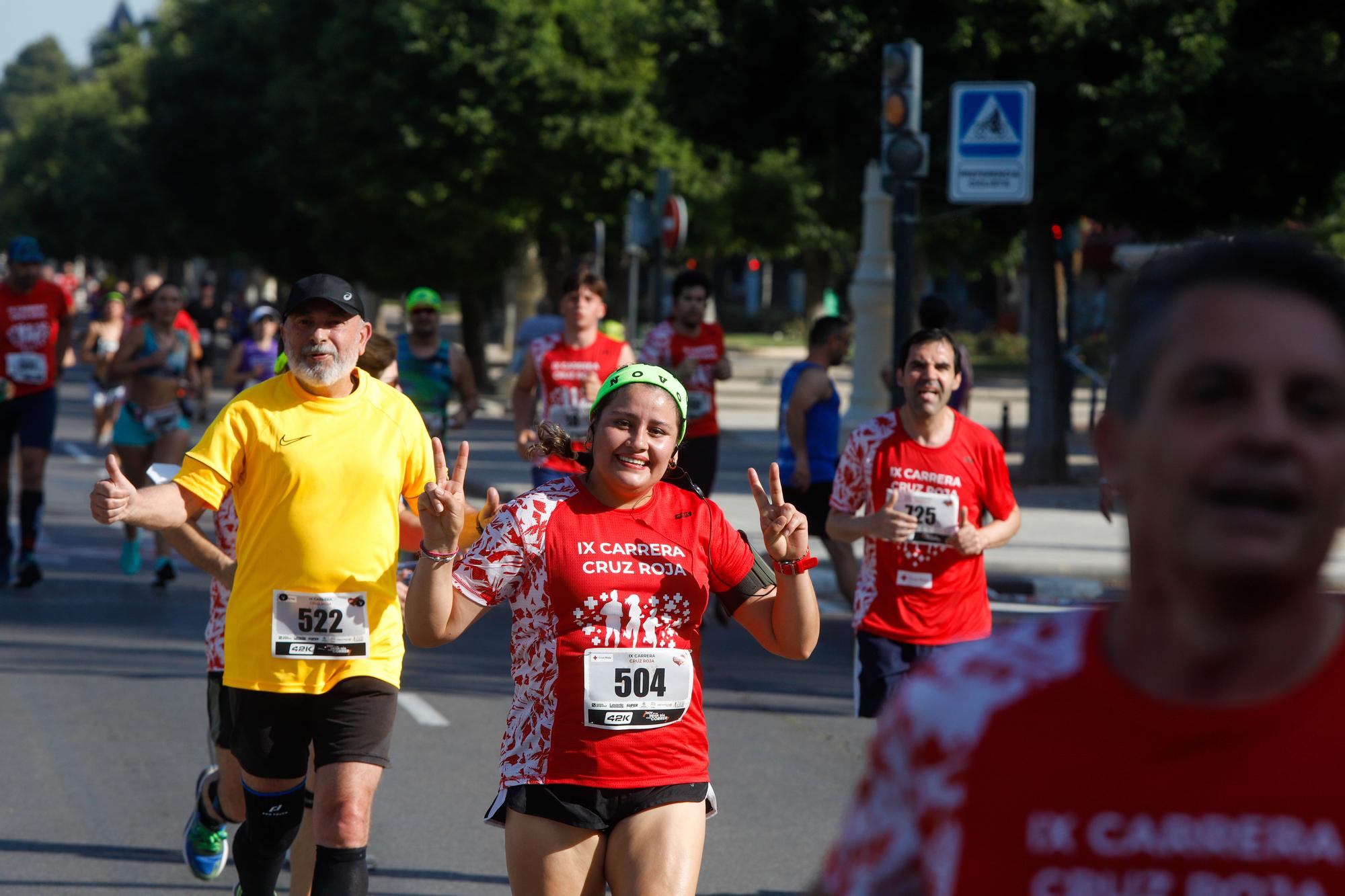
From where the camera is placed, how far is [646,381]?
4.29 meters

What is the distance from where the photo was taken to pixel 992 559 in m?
13.4

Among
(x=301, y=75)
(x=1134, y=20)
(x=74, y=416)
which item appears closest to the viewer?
(x=1134, y=20)

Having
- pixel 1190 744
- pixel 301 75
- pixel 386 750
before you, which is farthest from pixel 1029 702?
pixel 301 75

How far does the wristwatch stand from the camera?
418 cm

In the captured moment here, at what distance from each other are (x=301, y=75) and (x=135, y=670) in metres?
30.6

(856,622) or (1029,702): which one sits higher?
(1029,702)

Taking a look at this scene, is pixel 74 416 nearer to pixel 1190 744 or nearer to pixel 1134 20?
pixel 1134 20

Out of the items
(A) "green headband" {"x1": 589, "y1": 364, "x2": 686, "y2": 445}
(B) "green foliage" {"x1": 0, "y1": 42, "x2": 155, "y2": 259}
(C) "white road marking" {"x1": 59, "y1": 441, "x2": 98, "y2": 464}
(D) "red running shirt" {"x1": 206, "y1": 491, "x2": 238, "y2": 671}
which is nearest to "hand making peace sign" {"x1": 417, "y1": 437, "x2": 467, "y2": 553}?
(A) "green headband" {"x1": 589, "y1": 364, "x2": 686, "y2": 445}

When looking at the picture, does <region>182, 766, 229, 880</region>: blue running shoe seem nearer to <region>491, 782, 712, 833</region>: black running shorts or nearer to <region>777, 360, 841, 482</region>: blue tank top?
<region>491, 782, 712, 833</region>: black running shorts

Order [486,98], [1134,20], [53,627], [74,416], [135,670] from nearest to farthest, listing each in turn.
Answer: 1. [135,670]
2. [53,627]
3. [1134,20]
4. [74,416]
5. [486,98]

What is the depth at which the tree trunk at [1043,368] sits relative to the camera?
62.0 ft

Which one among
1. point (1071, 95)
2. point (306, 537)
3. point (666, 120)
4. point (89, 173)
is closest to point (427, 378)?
point (306, 537)

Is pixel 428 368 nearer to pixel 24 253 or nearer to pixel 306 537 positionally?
pixel 24 253

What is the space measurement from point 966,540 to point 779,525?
229 centimetres
